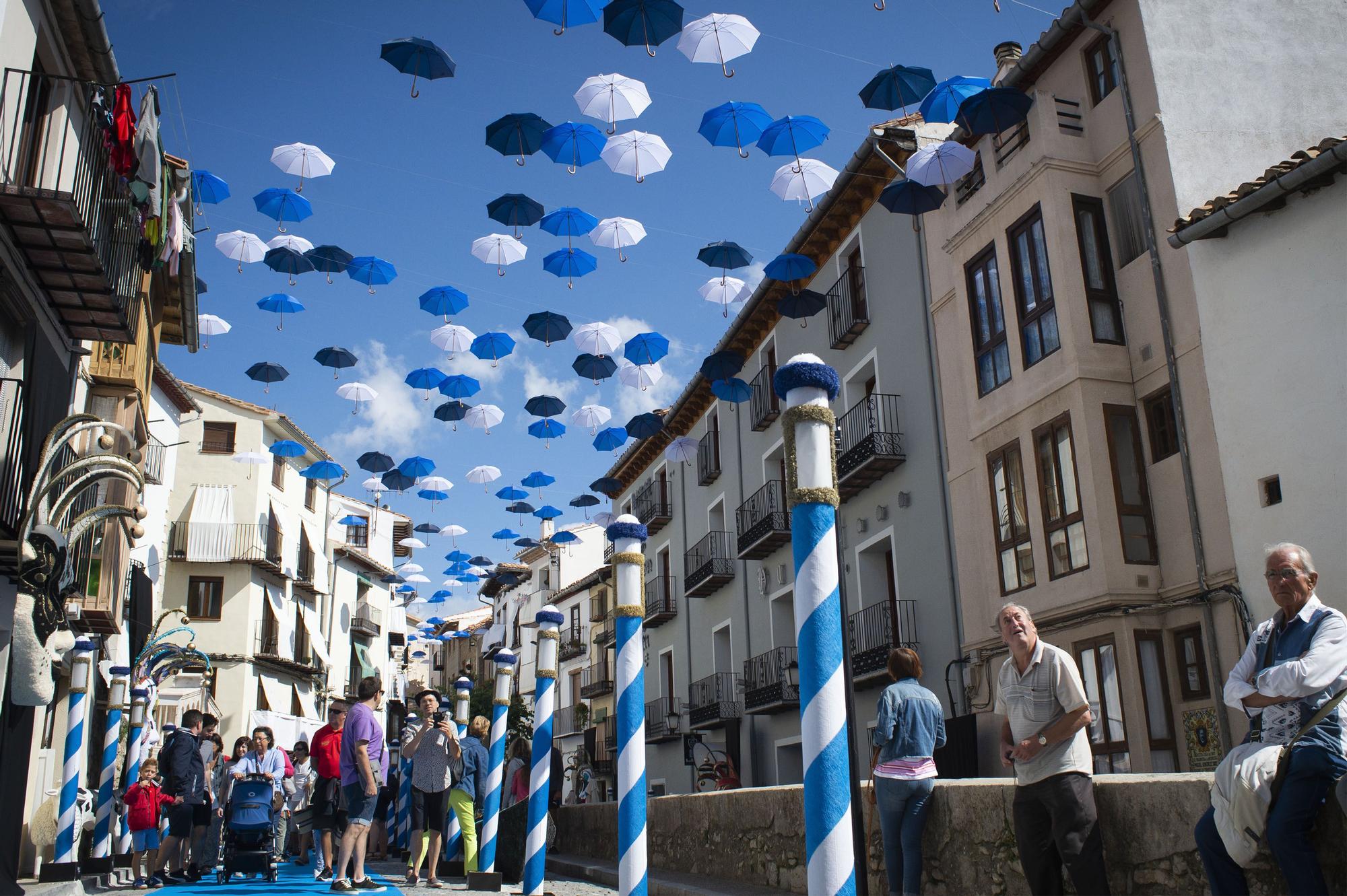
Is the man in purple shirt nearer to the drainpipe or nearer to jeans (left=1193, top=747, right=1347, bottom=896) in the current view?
jeans (left=1193, top=747, right=1347, bottom=896)

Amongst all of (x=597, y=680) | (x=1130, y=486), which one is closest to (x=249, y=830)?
(x=1130, y=486)

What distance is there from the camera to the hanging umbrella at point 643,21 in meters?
13.2

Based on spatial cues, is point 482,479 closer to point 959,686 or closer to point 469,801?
point 959,686

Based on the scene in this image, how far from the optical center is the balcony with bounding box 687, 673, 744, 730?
26719 mm

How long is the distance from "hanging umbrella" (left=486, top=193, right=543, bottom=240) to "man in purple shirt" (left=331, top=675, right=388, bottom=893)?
343 inches

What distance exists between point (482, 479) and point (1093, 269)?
63.1 feet

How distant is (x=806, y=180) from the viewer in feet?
53.8

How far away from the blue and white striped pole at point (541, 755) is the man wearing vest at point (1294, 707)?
21.5ft

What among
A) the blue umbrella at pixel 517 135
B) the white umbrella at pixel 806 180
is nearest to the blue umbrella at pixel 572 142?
the blue umbrella at pixel 517 135

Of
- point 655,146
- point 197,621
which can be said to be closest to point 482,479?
point 197,621

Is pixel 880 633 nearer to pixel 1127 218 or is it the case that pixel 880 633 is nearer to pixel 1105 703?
pixel 1105 703

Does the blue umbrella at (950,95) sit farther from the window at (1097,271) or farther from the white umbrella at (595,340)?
the white umbrella at (595,340)

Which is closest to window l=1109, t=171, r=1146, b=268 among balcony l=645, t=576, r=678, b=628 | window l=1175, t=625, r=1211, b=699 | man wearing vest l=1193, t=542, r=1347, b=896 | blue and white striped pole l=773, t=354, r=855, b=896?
window l=1175, t=625, r=1211, b=699

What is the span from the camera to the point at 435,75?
1464cm
